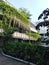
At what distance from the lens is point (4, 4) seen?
24.0 m

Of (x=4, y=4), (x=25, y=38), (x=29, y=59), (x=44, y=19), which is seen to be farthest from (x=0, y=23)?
(x=44, y=19)

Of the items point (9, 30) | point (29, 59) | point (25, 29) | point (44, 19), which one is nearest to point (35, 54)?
point (29, 59)

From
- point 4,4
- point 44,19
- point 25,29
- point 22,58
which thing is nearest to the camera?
point 44,19

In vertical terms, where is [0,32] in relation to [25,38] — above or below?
above

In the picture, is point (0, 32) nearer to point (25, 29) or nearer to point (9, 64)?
point (25, 29)

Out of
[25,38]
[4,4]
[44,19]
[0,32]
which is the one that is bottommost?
[25,38]

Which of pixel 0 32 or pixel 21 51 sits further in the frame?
pixel 0 32

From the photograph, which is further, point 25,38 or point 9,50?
point 25,38

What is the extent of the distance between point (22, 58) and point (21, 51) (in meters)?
0.64

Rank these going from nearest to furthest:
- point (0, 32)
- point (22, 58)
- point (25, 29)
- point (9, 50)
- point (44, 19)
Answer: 1. point (44, 19)
2. point (22, 58)
3. point (9, 50)
4. point (0, 32)
5. point (25, 29)

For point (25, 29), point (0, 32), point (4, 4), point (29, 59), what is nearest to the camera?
point (29, 59)

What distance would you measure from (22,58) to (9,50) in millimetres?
3238

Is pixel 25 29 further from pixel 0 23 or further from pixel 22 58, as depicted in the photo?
pixel 22 58

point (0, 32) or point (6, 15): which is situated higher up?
point (6, 15)
